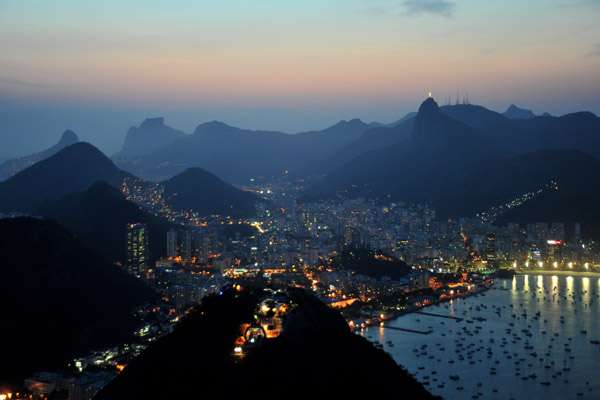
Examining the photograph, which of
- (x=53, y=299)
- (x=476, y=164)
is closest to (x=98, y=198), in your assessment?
(x=53, y=299)

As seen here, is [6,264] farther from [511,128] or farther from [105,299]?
[511,128]

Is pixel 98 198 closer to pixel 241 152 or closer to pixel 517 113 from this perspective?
pixel 241 152

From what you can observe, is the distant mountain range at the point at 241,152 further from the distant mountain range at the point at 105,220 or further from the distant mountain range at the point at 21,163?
the distant mountain range at the point at 105,220

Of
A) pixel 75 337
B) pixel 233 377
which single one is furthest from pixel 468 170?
pixel 233 377

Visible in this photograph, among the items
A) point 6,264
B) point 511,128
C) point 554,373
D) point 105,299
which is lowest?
point 554,373

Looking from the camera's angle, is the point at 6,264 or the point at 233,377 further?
the point at 6,264
